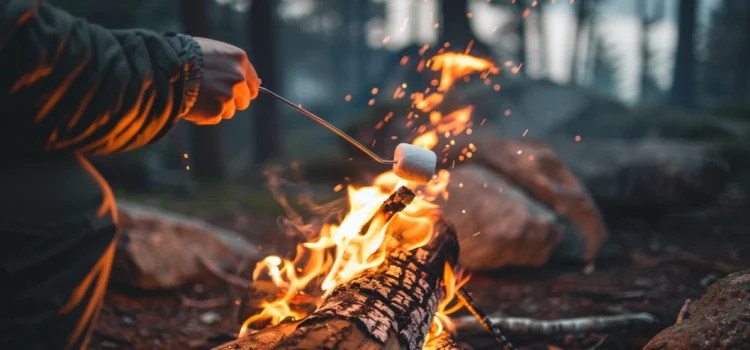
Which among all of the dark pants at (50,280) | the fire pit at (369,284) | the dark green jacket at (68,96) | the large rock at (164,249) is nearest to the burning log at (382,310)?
the fire pit at (369,284)

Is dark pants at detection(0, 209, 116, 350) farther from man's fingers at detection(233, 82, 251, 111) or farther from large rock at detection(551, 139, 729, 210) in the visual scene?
large rock at detection(551, 139, 729, 210)

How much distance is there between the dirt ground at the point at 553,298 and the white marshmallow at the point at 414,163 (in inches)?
55.3

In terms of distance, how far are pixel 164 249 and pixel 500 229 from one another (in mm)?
2942

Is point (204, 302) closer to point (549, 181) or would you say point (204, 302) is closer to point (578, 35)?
point (549, 181)

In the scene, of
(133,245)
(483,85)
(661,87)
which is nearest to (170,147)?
(483,85)

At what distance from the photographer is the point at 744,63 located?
20.8 meters

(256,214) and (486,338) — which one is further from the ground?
(486,338)

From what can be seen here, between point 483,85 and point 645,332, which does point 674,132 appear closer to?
point 483,85

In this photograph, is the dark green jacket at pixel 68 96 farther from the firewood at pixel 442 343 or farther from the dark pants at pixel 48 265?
the firewood at pixel 442 343

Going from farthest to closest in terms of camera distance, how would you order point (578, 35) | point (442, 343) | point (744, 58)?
point (578, 35), point (744, 58), point (442, 343)

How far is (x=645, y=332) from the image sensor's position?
10.2 feet

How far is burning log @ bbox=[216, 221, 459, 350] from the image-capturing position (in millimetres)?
1883

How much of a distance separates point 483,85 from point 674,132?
5.02 m

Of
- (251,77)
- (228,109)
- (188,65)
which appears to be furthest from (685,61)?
(188,65)
